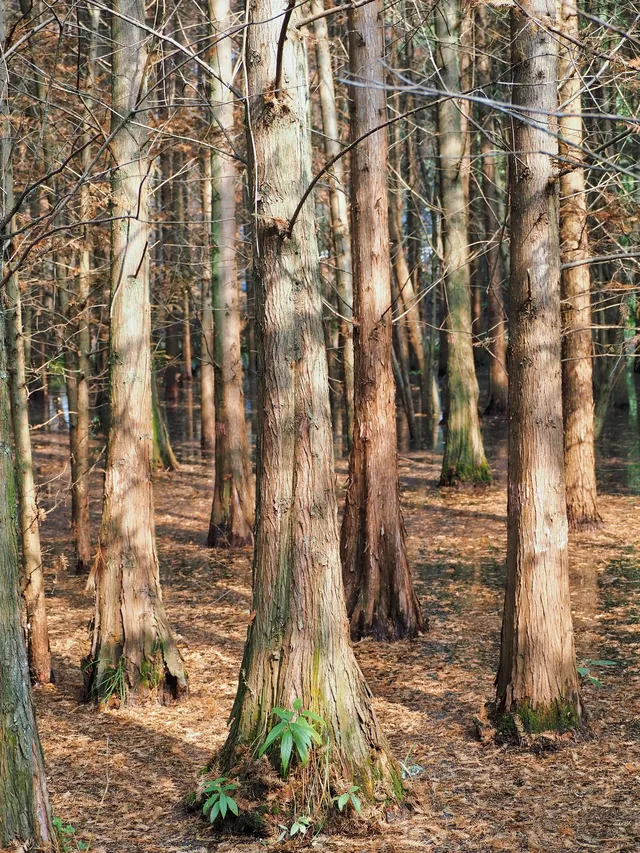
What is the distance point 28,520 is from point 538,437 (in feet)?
14.3

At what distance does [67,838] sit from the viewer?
4.64 meters

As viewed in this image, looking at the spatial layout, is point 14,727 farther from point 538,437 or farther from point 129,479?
point 538,437

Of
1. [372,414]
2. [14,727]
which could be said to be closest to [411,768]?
[14,727]

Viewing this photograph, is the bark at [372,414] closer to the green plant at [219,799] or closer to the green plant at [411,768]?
the green plant at [411,768]

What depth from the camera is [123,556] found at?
714 cm

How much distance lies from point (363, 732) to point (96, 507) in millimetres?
11974

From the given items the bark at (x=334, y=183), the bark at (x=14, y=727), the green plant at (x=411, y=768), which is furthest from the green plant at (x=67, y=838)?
the bark at (x=334, y=183)

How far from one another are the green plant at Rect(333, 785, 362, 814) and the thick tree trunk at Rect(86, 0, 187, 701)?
2718 mm

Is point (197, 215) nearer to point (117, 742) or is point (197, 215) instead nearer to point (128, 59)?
point (128, 59)

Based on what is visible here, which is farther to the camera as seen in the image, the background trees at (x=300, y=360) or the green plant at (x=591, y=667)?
the green plant at (x=591, y=667)

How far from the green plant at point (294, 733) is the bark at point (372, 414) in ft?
12.0

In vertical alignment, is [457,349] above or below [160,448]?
above

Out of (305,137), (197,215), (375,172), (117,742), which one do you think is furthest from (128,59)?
(197,215)

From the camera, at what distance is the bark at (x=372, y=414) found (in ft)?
27.7
